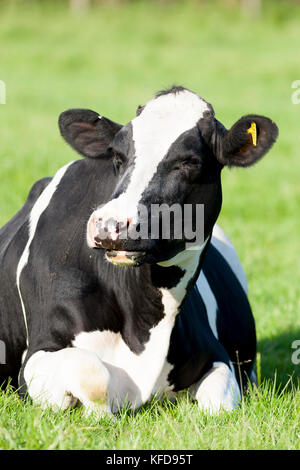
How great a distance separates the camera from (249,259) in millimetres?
10820

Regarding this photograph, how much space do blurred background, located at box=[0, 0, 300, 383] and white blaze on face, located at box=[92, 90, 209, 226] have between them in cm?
210

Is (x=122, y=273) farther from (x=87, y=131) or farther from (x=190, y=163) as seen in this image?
(x=87, y=131)

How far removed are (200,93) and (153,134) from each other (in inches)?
667

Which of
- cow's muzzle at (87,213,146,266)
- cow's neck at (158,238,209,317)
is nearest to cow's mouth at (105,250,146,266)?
cow's muzzle at (87,213,146,266)

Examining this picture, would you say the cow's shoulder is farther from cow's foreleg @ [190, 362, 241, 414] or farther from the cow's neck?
cow's foreleg @ [190, 362, 241, 414]

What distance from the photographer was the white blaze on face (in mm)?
4023

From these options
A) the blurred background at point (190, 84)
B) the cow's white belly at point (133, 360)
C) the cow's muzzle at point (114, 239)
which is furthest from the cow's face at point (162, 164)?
the blurred background at point (190, 84)

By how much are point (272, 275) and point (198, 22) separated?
77.3ft

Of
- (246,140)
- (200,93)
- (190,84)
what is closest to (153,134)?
(246,140)

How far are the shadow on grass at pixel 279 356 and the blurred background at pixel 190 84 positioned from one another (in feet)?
0.04

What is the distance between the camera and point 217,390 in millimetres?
4754

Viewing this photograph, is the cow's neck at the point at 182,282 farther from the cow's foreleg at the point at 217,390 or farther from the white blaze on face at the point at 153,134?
the white blaze on face at the point at 153,134

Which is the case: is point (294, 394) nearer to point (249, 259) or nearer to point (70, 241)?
point (70, 241)
